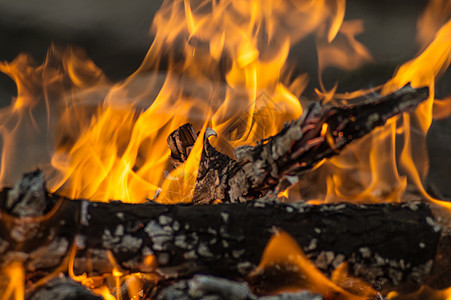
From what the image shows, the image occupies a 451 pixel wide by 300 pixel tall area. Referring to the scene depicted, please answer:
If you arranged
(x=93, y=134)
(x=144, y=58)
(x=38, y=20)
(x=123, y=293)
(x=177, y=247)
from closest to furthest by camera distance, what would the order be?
(x=177, y=247), (x=123, y=293), (x=93, y=134), (x=38, y=20), (x=144, y=58)

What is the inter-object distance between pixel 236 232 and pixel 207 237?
8cm

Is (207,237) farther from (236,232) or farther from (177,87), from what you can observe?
(177,87)

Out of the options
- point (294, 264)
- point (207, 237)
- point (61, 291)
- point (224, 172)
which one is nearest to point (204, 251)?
point (207, 237)

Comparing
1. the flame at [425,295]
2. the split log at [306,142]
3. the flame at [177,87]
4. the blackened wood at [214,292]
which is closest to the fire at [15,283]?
the blackened wood at [214,292]

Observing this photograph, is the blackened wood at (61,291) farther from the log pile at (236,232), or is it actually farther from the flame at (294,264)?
the flame at (294,264)

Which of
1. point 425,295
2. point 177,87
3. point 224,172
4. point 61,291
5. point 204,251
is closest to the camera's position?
point 61,291

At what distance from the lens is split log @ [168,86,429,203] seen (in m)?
1.08

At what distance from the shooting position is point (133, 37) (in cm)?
268

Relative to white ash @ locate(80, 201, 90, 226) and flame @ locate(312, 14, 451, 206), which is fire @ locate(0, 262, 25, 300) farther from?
flame @ locate(312, 14, 451, 206)

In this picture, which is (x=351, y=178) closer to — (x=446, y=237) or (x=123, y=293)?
(x=446, y=237)

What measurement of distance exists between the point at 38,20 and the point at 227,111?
1.35 m

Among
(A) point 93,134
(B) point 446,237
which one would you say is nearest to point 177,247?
(B) point 446,237

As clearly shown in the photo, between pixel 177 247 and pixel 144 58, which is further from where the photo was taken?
pixel 144 58

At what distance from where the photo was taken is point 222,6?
8.41 feet
